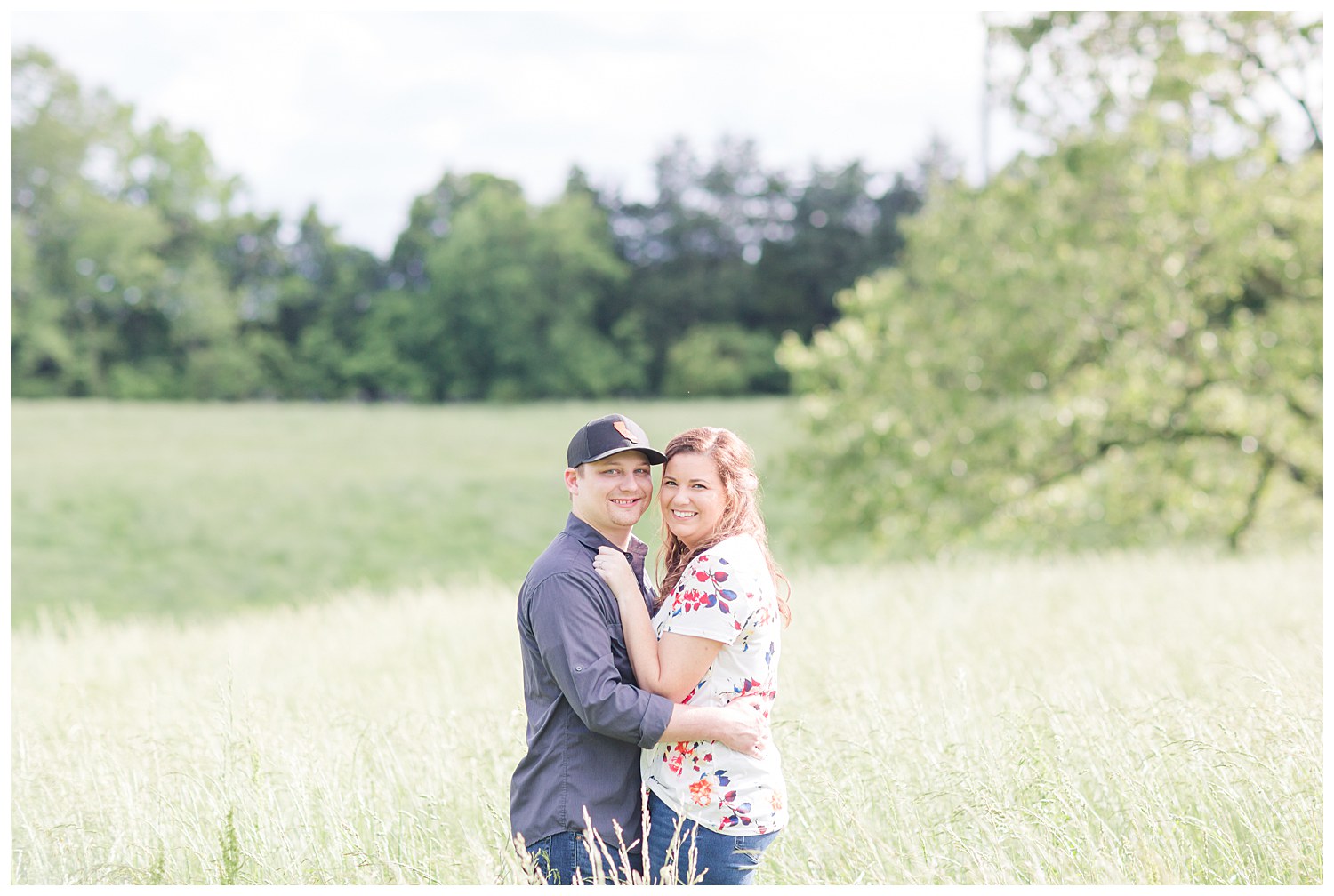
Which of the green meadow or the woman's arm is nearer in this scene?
the woman's arm

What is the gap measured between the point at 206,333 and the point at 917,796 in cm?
5443

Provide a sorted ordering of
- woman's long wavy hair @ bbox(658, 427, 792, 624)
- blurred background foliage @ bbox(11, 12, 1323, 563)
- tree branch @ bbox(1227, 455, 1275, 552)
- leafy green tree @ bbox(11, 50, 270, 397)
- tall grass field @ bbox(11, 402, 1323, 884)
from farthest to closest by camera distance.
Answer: leafy green tree @ bbox(11, 50, 270, 397), tree branch @ bbox(1227, 455, 1275, 552), blurred background foliage @ bbox(11, 12, 1323, 563), tall grass field @ bbox(11, 402, 1323, 884), woman's long wavy hair @ bbox(658, 427, 792, 624)

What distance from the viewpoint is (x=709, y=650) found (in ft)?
10.4

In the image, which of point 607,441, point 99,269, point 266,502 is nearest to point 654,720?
point 607,441

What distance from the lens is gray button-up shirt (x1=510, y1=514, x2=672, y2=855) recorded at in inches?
124

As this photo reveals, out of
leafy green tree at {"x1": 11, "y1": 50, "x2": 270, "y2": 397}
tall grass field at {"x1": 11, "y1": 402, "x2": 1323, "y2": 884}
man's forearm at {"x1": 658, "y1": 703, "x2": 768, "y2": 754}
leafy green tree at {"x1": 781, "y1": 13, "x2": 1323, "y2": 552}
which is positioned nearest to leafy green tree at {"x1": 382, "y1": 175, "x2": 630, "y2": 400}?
leafy green tree at {"x1": 11, "y1": 50, "x2": 270, "y2": 397}

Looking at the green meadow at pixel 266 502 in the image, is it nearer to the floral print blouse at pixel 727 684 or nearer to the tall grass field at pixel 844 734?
the tall grass field at pixel 844 734

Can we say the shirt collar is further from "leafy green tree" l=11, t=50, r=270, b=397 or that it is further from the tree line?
the tree line

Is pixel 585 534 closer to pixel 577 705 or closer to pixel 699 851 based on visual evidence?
pixel 577 705

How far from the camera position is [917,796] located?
13.3 ft

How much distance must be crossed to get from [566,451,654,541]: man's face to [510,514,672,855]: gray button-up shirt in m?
0.05

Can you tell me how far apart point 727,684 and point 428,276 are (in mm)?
61208

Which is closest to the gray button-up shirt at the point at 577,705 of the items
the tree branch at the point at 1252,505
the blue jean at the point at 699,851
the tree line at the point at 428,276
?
the blue jean at the point at 699,851

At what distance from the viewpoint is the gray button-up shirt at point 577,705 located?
10.3ft
